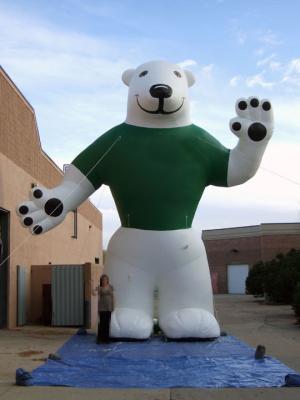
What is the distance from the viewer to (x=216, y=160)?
9.20m

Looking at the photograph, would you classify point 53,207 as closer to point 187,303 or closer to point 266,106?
point 187,303

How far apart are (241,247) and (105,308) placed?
A: 32369mm

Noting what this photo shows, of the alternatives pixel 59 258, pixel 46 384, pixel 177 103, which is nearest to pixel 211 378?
pixel 46 384

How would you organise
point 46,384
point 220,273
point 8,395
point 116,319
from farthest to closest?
point 220,273
point 116,319
point 46,384
point 8,395

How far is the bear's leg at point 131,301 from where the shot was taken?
8.78 m

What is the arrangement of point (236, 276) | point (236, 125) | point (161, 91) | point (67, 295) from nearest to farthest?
point (236, 125), point (161, 91), point (67, 295), point (236, 276)

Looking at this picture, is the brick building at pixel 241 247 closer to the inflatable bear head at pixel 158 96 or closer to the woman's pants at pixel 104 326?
the inflatable bear head at pixel 158 96

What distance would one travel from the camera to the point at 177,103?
907 cm

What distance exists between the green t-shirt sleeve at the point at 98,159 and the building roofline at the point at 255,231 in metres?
30.3

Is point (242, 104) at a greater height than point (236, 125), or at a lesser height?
greater

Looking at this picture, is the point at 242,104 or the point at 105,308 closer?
the point at 242,104

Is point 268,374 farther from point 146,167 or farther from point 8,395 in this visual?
point 146,167

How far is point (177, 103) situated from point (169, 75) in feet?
1.56

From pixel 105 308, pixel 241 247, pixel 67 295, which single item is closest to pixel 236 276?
pixel 241 247
